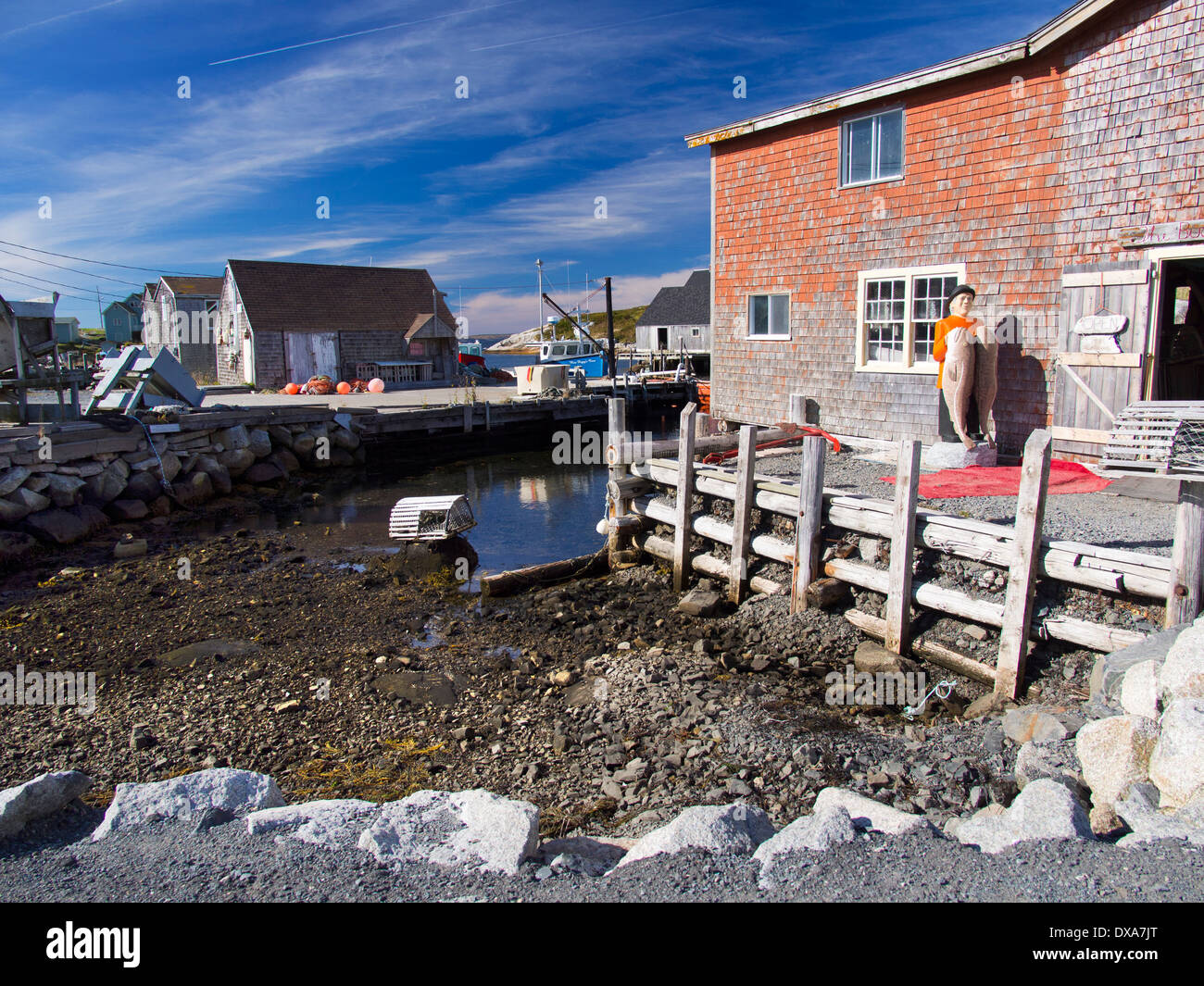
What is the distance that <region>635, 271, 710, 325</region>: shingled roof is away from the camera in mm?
54906

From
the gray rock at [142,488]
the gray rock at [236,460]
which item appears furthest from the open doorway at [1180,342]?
the gray rock at [236,460]

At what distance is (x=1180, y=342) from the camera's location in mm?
12258

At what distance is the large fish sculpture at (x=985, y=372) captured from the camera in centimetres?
1113

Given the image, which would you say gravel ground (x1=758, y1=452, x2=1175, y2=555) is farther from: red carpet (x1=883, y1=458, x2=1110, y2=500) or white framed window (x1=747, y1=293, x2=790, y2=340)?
white framed window (x1=747, y1=293, x2=790, y2=340)

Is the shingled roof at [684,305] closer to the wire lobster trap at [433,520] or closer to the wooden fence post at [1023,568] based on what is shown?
the wire lobster trap at [433,520]

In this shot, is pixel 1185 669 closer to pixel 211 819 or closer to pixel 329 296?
pixel 211 819

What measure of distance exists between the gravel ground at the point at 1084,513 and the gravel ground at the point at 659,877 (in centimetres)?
429

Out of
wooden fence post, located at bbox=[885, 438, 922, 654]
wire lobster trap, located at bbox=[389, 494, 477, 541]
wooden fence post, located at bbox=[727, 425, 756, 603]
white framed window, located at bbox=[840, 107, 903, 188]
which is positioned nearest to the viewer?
wooden fence post, located at bbox=[885, 438, 922, 654]

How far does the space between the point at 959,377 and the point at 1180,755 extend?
315 inches

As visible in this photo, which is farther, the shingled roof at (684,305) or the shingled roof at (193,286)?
the shingled roof at (684,305)

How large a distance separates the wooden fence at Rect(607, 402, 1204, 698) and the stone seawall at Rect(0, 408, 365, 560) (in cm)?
1143

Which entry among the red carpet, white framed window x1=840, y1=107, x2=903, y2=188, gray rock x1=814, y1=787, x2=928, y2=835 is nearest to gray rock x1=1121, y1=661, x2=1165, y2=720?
gray rock x1=814, y1=787, x2=928, y2=835

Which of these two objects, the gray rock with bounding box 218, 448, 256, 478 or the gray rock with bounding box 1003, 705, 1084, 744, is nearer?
the gray rock with bounding box 1003, 705, 1084, 744

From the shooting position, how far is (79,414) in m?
18.2
